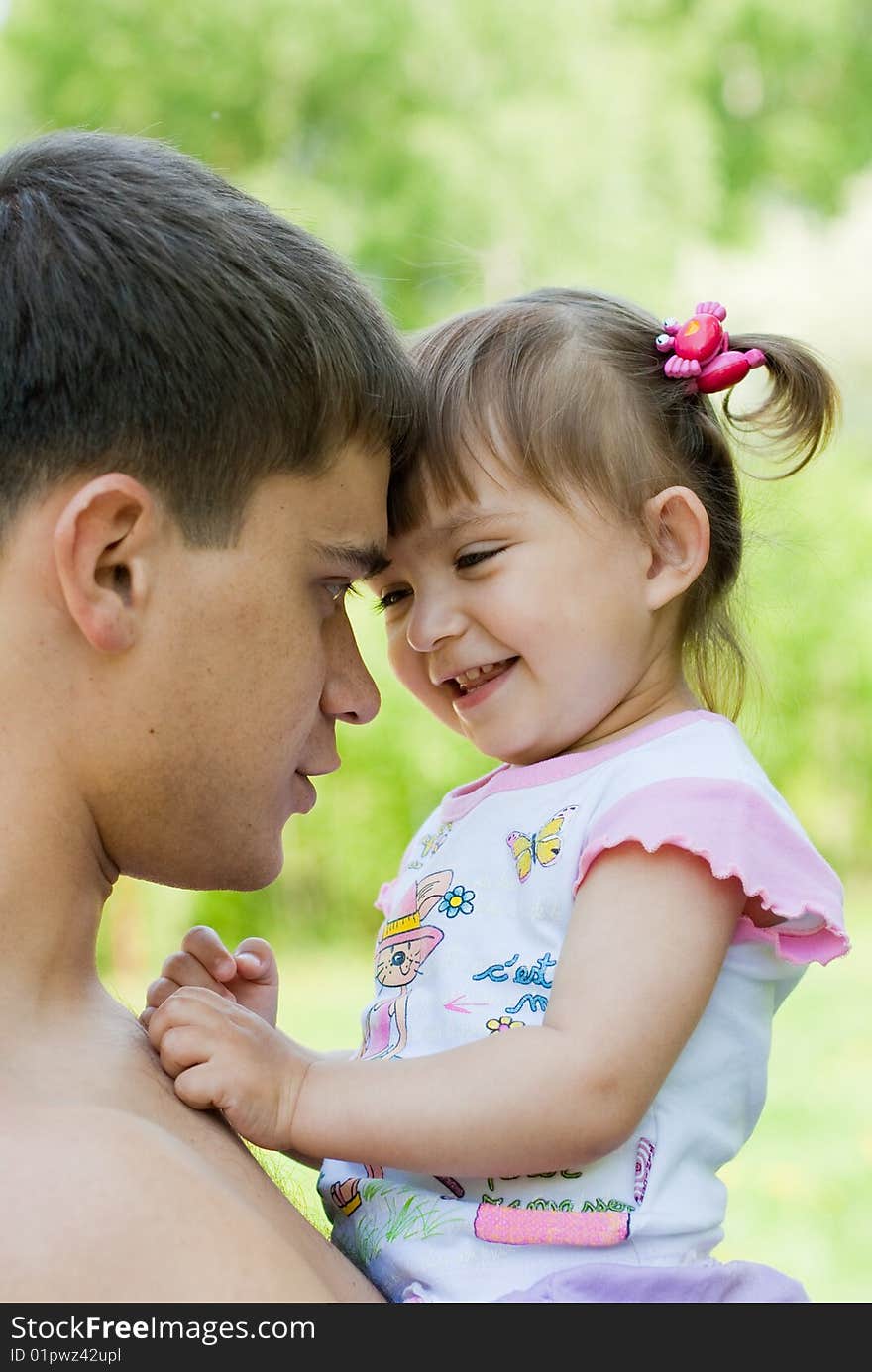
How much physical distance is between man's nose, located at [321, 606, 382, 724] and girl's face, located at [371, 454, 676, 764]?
167mm

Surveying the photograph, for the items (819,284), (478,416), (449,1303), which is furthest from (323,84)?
(449,1303)

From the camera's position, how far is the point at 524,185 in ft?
28.1

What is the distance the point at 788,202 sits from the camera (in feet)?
35.3

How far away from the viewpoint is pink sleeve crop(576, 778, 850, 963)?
153 cm

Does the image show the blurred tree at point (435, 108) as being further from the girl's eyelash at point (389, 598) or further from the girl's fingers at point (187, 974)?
the girl's fingers at point (187, 974)

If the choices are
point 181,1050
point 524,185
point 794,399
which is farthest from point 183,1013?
point 524,185

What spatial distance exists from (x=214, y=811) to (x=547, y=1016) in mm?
385

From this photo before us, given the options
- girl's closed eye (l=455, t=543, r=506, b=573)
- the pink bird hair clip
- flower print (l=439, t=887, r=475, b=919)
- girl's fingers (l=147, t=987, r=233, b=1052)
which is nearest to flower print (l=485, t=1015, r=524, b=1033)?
flower print (l=439, t=887, r=475, b=919)

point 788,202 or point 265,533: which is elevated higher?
point 788,202

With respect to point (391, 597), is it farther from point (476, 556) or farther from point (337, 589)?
point (337, 589)

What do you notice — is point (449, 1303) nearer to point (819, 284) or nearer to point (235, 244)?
point (235, 244)

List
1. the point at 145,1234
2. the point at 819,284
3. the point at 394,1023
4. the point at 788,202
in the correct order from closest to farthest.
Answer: the point at 145,1234 < the point at 394,1023 < the point at 819,284 < the point at 788,202

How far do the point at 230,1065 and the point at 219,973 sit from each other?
295 mm
